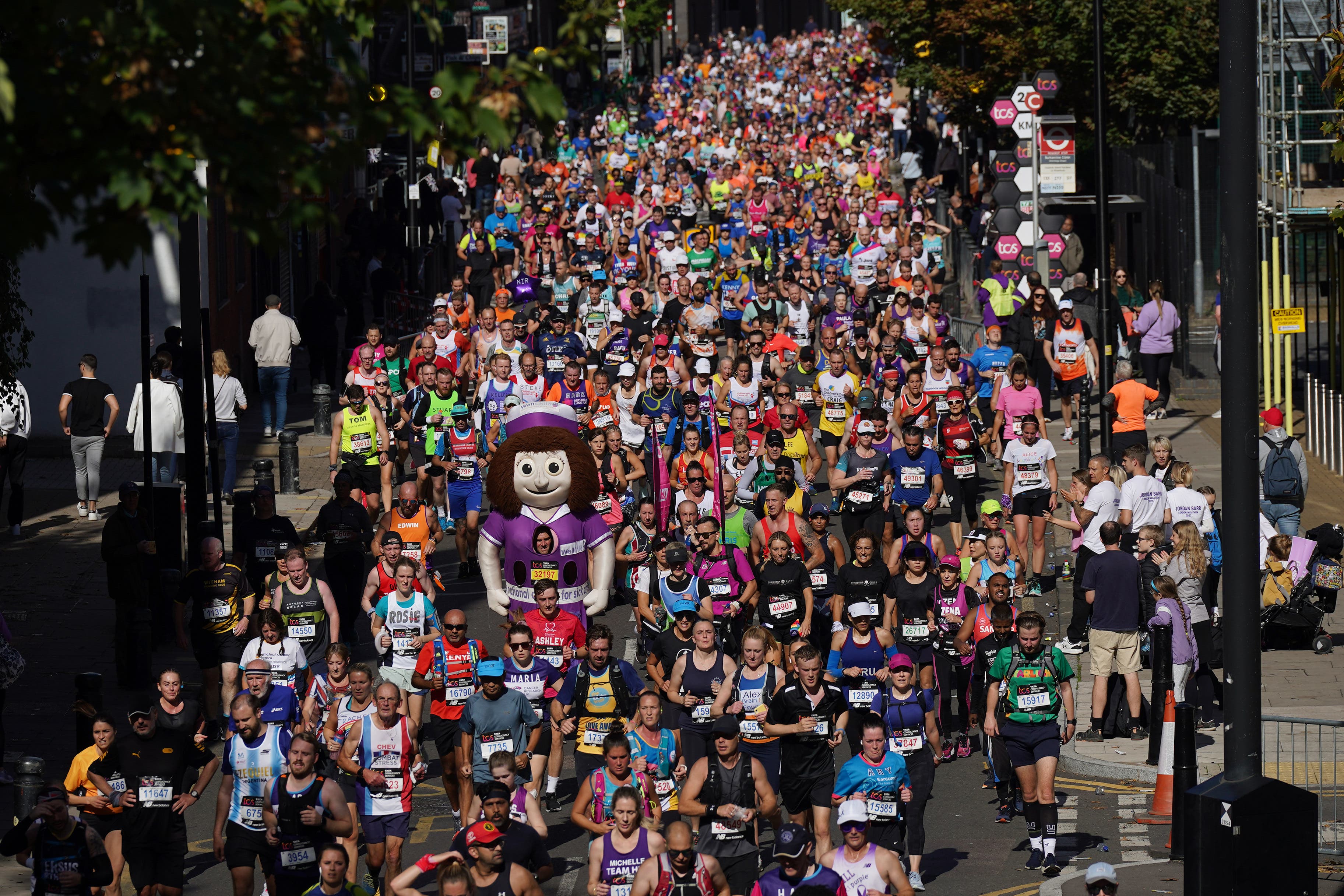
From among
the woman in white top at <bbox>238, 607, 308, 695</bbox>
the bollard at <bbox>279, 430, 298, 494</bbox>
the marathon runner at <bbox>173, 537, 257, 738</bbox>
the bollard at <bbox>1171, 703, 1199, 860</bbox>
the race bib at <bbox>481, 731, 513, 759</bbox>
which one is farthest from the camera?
the bollard at <bbox>279, 430, 298, 494</bbox>

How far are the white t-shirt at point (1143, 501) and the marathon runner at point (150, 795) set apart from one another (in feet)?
29.1

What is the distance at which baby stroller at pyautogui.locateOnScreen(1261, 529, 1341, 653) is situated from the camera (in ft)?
59.7

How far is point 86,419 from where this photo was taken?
2288 cm

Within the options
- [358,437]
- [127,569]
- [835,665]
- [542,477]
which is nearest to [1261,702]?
[835,665]

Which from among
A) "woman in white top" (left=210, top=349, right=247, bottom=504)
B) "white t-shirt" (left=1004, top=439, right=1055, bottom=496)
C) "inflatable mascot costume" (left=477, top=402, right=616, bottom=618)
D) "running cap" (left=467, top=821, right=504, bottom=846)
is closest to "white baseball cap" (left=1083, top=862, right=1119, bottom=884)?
"running cap" (left=467, top=821, right=504, bottom=846)

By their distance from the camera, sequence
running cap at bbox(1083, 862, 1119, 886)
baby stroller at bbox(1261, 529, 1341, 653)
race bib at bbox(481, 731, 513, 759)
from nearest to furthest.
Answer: running cap at bbox(1083, 862, 1119, 886), race bib at bbox(481, 731, 513, 759), baby stroller at bbox(1261, 529, 1341, 653)

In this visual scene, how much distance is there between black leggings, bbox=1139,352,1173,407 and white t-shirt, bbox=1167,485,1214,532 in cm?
856

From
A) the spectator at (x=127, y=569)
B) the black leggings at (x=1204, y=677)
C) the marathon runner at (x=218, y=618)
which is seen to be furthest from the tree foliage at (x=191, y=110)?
the spectator at (x=127, y=569)

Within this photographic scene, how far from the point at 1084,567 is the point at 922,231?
17891mm

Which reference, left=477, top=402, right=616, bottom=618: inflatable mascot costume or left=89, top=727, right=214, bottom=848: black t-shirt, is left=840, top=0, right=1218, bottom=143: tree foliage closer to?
left=477, top=402, right=616, bottom=618: inflatable mascot costume

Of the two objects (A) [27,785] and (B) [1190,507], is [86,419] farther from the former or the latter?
(B) [1190,507]

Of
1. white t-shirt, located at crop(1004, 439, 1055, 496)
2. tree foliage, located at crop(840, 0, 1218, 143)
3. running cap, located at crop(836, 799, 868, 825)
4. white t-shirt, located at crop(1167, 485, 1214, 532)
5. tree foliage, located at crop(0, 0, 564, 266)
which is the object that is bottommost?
running cap, located at crop(836, 799, 868, 825)

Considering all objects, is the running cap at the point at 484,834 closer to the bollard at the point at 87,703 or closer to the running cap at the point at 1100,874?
the bollard at the point at 87,703

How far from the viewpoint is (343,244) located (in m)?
42.8
